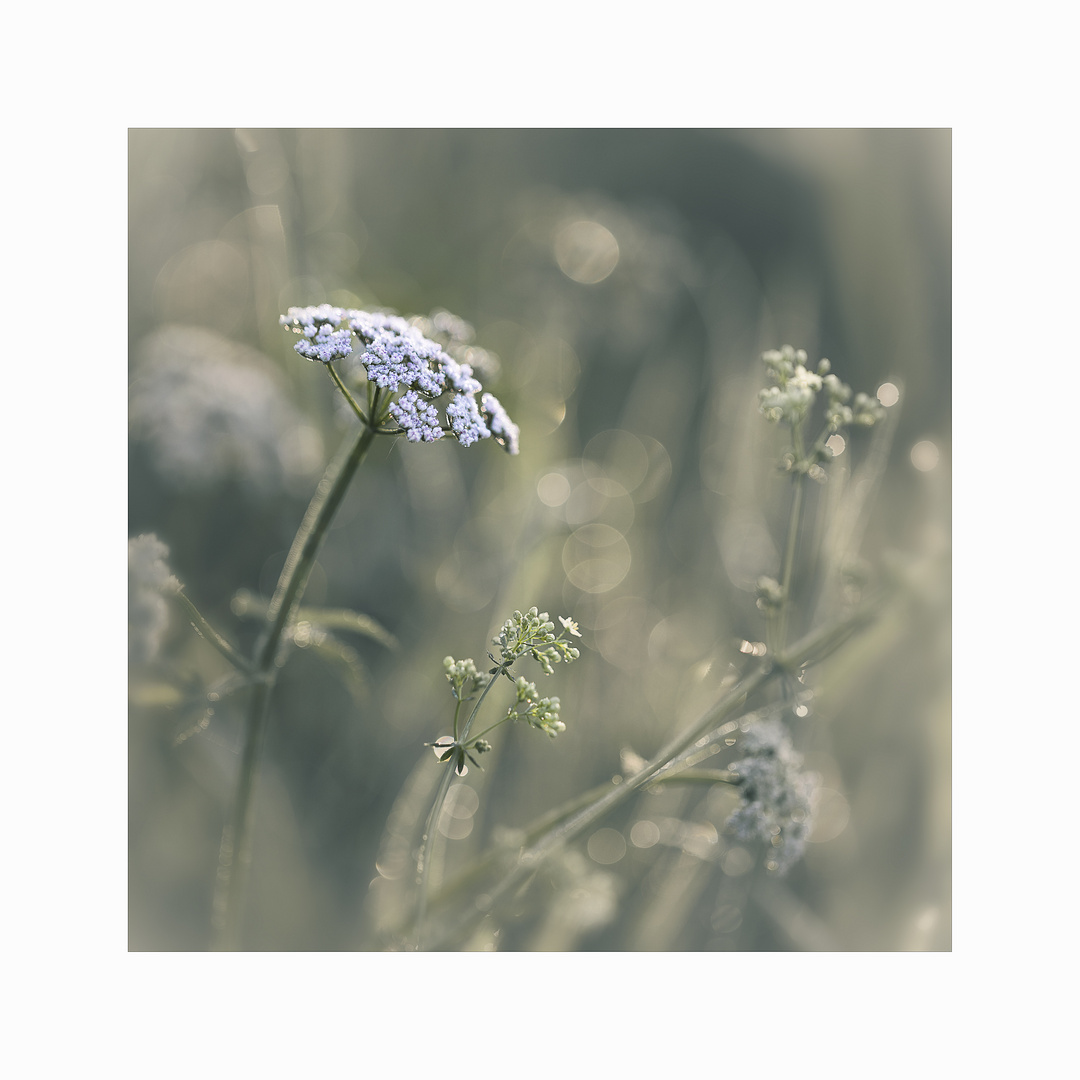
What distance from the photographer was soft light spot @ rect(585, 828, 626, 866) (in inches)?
41.8

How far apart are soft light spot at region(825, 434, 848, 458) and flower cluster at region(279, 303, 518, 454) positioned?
0.29 m

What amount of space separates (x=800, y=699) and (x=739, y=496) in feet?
1.78

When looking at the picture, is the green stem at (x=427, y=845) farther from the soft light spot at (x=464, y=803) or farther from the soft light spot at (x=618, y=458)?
the soft light spot at (x=618, y=458)

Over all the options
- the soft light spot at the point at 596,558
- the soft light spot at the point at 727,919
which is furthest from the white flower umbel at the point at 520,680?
the soft light spot at the point at 596,558

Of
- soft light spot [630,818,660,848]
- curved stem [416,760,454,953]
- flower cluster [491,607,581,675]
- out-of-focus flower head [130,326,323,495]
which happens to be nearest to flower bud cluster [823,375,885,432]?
flower cluster [491,607,581,675]

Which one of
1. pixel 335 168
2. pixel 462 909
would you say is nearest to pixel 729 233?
pixel 335 168

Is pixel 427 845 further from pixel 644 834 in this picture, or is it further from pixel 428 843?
pixel 644 834

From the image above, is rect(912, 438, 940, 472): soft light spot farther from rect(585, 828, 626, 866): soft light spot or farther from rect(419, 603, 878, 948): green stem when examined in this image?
rect(585, 828, 626, 866): soft light spot

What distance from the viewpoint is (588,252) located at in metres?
1.39

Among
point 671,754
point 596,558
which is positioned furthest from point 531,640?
point 596,558

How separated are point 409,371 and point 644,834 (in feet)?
2.35

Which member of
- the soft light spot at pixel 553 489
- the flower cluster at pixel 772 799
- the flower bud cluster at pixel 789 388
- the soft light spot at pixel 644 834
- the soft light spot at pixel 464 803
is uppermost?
the flower bud cluster at pixel 789 388

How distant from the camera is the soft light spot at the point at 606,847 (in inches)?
41.8

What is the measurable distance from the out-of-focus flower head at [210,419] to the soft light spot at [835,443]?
70 centimetres
